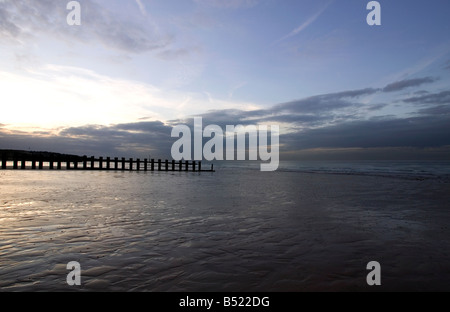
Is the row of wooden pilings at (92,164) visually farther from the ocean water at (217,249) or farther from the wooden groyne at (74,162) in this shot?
the ocean water at (217,249)

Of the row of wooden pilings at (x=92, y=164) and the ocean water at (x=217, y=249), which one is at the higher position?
the row of wooden pilings at (x=92, y=164)

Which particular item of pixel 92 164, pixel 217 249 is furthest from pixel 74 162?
pixel 217 249

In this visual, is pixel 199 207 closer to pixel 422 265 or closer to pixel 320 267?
pixel 320 267

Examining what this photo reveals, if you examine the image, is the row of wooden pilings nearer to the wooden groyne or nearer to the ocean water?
the wooden groyne

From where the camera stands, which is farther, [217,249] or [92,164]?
[92,164]

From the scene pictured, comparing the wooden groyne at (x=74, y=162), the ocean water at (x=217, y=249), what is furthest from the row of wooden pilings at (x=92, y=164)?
the ocean water at (x=217, y=249)

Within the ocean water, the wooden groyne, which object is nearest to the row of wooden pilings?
the wooden groyne

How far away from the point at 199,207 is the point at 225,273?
5821mm

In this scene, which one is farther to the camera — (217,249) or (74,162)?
(74,162)

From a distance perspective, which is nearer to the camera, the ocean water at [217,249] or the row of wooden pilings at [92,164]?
the ocean water at [217,249]

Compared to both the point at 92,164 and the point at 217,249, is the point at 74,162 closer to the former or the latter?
the point at 92,164

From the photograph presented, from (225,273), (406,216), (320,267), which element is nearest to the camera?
(225,273)
